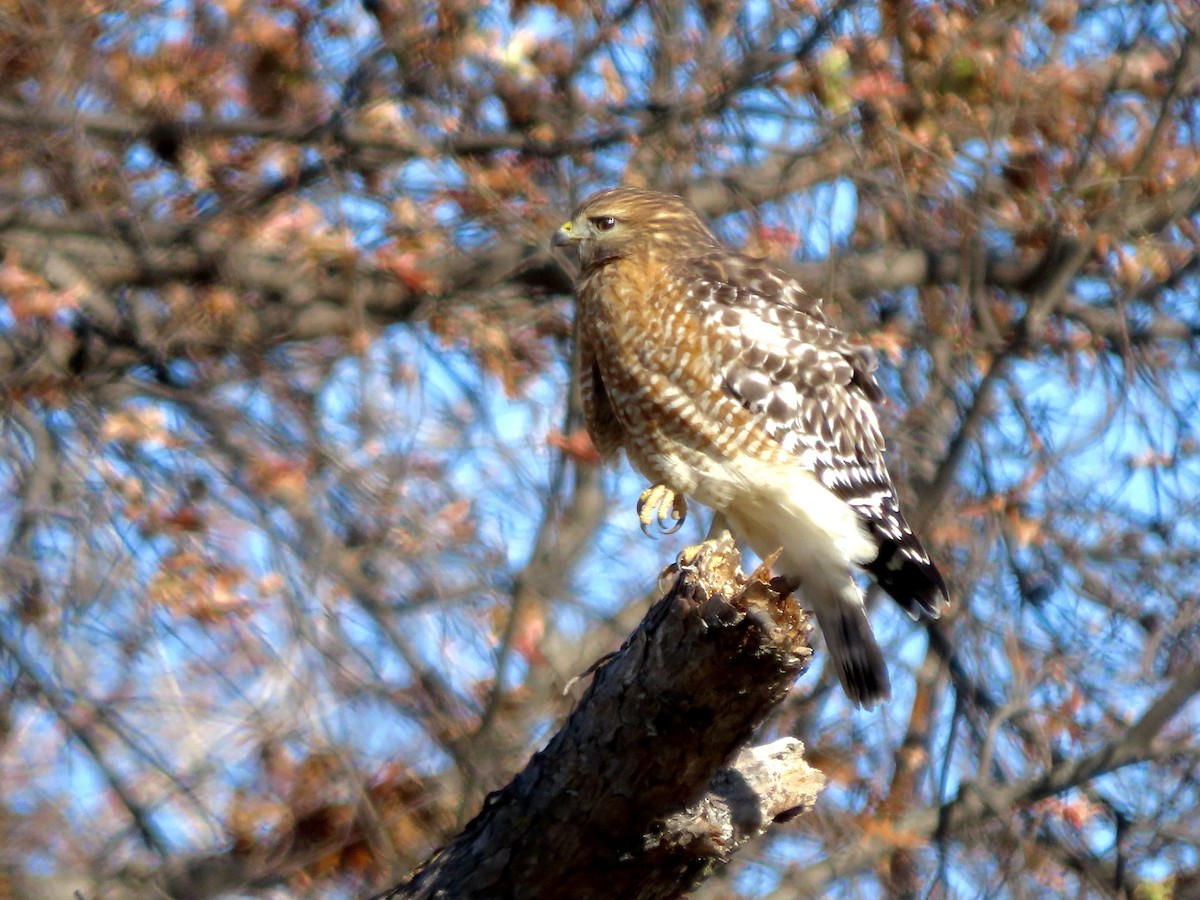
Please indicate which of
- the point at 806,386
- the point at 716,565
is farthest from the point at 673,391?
the point at 716,565

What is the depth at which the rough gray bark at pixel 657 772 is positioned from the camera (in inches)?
123

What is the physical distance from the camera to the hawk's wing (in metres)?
4.50

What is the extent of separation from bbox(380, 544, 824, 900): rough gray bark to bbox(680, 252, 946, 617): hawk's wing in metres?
1.12

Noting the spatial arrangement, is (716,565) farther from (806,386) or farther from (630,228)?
(630,228)

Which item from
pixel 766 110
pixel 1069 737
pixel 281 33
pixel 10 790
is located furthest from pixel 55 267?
pixel 1069 737

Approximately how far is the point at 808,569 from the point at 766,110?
2799 mm

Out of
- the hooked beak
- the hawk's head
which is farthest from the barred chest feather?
the hooked beak

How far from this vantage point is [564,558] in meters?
6.13

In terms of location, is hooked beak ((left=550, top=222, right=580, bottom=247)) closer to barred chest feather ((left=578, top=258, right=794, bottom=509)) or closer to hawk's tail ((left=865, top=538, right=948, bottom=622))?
barred chest feather ((left=578, top=258, right=794, bottom=509))

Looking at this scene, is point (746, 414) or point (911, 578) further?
point (911, 578)

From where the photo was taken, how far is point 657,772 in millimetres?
3275

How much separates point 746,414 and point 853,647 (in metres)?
0.70

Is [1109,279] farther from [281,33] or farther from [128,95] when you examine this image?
[128,95]

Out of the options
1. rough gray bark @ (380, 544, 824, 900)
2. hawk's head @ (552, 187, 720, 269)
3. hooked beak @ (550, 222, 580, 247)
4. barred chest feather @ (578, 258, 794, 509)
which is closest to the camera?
rough gray bark @ (380, 544, 824, 900)
